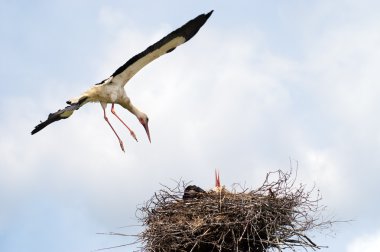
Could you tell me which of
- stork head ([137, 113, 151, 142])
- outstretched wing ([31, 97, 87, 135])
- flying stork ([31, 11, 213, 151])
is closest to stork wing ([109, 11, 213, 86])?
flying stork ([31, 11, 213, 151])

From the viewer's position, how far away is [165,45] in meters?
14.0

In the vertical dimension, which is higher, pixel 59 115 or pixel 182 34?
pixel 182 34

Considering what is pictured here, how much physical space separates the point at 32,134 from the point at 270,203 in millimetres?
3543

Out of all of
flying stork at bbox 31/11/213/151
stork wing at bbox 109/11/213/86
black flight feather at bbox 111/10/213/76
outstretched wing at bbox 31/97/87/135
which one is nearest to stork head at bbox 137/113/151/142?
flying stork at bbox 31/11/213/151

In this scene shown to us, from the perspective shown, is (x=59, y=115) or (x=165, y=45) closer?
(x=59, y=115)

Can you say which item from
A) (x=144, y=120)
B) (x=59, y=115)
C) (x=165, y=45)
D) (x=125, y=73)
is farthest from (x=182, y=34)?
(x=59, y=115)

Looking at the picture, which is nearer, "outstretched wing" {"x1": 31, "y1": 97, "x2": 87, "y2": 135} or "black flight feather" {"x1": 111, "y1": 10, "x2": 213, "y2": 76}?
"outstretched wing" {"x1": 31, "y1": 97, "x2": 87, "y2": 135}

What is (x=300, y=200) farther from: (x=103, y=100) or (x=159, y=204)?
(x=103, y=100)

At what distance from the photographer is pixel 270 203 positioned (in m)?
12.0

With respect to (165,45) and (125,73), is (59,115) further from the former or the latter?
(165,45)

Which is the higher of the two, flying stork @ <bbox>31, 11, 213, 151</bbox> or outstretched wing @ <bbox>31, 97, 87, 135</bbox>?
flying stork @ <bbox>31, 11, 213, 151</bbox>

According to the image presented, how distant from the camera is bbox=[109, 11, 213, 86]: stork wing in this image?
1387 centimetres


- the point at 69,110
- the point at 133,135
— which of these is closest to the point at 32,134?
the point at 69,110

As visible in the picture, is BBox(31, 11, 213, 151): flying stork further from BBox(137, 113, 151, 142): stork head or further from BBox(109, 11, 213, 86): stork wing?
BBox(137, 113, 151, 142): stork head
